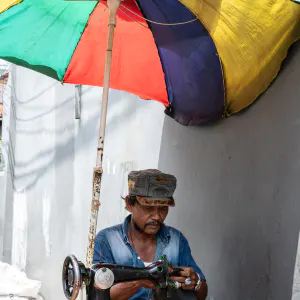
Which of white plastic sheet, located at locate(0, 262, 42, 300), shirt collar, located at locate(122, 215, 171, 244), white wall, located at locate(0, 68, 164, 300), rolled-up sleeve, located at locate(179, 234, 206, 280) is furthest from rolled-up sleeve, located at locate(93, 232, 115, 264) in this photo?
white plastic sheet, located at locate(0, 262, 42, 300)

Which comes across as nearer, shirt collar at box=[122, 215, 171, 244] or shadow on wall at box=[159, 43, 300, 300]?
shadow on wall at box=[159, 43, 300, 300]

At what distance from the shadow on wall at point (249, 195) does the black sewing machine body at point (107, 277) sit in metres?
0.49

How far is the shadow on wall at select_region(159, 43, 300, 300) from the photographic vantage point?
96.6 inches

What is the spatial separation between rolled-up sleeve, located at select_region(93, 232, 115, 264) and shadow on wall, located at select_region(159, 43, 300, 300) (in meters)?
0.81

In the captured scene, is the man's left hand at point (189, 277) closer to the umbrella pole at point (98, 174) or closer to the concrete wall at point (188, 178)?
the concrete wall at point (188, 178)

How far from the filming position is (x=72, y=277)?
228 centimetres

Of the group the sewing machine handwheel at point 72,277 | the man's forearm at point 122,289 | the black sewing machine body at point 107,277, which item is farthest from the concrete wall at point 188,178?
the sewing machine handwheel at point 72,277

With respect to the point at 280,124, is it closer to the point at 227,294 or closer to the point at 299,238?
the point at 299,238

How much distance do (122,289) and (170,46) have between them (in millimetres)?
1582

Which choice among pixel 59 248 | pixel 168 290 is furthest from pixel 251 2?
pixel 59 248

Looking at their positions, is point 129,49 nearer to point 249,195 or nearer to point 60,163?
point 249,195

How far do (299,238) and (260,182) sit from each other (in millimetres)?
573

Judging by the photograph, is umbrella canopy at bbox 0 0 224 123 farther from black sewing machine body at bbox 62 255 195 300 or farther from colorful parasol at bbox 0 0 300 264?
black sewing machine body at bbox 62 255 195 300

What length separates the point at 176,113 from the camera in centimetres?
371
